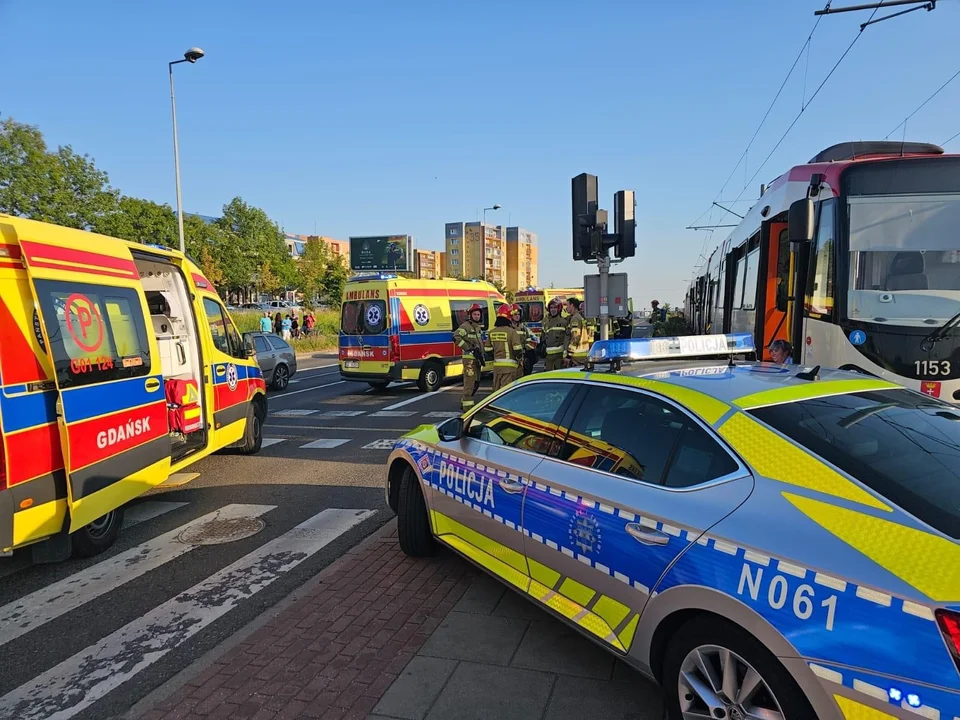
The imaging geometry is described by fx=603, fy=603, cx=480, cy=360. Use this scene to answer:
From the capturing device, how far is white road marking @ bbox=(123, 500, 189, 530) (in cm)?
572

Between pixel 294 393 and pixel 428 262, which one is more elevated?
pixel 428 262

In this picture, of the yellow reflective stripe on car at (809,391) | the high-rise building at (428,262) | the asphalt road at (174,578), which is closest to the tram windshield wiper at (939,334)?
the yellow reflective stripe on car at (809,391)

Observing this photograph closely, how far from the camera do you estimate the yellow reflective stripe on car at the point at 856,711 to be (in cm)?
172

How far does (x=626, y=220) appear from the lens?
8.24 m

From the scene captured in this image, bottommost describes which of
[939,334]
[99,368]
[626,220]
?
[99,368]

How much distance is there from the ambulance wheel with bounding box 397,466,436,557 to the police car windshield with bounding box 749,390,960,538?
2618 mm

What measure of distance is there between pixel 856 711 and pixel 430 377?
1318 centimetres

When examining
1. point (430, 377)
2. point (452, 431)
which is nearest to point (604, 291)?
point (452, 431)

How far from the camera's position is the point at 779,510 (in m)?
→ 2.09

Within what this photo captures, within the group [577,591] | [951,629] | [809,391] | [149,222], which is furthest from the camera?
[149,222]

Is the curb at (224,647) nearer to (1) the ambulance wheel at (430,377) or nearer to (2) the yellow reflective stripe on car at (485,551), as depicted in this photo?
(2) the yellow reflective stripe on car at (485,551)

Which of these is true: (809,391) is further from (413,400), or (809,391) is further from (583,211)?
(413,400)

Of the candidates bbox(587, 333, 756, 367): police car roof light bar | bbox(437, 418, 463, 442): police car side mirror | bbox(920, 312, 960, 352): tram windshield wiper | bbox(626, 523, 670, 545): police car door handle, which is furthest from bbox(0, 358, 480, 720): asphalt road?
bbox(920, 312, 960, 352): tram windshield wiper

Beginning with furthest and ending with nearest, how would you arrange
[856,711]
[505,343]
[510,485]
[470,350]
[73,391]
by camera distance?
1. [470,350]
2. [505,343]
3. [73,391]
4. [510,485]
5. [856,711]
